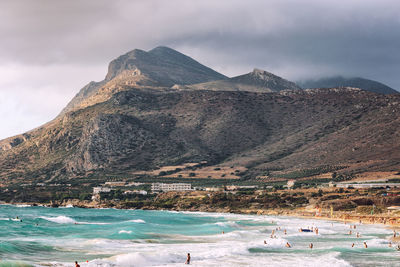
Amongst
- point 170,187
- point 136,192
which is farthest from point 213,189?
point 136,192

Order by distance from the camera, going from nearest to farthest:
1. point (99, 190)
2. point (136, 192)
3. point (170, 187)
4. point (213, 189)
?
1. point (136, 192)
2. point (213, 189)
3. point (99, 190)
4. point (170, 187)

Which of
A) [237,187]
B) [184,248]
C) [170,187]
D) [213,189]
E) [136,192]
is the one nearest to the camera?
[184,248]

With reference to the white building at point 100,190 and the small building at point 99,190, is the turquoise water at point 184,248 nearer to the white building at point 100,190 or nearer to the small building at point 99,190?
the small building at point 99,190

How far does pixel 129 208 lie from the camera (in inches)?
5531

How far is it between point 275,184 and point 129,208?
154 feet

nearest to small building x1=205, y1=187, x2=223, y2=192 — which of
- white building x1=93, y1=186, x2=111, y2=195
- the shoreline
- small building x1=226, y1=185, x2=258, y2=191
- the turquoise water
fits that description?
small building x1=226, y1=185, x2=258, y2=191

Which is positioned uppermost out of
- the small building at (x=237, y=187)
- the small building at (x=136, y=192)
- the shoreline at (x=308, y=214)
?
the small building at (x=237, y=187)

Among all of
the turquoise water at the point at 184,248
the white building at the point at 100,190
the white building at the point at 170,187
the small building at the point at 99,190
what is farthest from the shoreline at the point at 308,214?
the white building at the point at 170,187

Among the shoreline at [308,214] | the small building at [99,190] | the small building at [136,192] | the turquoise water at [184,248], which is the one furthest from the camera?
the small building at [99,190]

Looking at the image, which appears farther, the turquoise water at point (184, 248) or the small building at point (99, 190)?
the small building at point (99, 190)

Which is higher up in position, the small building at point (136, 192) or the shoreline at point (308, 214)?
the small building at point (136, 192)

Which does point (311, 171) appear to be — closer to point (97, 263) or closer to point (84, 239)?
point (84, 239)

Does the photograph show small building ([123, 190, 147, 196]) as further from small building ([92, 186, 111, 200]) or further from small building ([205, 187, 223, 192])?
small building ([205, 187, 223, 192])

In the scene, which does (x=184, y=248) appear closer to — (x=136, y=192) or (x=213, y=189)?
(x=213, y=189)
